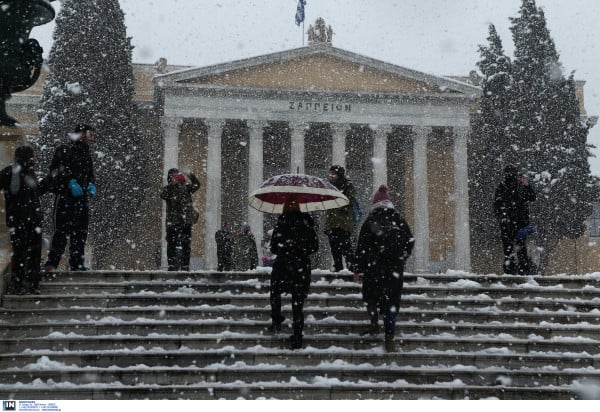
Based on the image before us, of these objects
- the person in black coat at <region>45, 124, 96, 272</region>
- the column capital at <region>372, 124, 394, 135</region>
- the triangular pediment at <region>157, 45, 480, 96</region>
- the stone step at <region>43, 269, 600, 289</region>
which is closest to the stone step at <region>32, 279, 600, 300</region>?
the stone step at <region>43, 269, 600, 289</region>

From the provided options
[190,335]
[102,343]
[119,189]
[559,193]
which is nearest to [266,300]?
[190,335]

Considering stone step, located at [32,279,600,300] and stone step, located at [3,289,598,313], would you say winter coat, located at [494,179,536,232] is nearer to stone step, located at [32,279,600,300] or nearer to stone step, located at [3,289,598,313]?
stone step, located at [32,279,600,300]

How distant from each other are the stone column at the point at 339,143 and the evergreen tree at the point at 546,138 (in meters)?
5.63

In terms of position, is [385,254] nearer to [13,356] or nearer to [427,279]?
[427,279]

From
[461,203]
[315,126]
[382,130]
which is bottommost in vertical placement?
[461,203]

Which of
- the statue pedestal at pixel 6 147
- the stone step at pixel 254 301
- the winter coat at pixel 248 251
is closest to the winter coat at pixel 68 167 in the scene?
the statue pedestal at pixel 6 147

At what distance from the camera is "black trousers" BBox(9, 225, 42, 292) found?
25.9 feet

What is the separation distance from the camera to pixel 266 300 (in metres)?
8.38

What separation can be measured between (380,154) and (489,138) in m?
4.41

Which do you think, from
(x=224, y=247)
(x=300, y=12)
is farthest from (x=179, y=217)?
(x=300, y=12)

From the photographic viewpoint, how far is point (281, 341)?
7320mm

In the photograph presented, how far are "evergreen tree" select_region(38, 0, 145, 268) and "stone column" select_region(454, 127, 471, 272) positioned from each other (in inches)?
475
